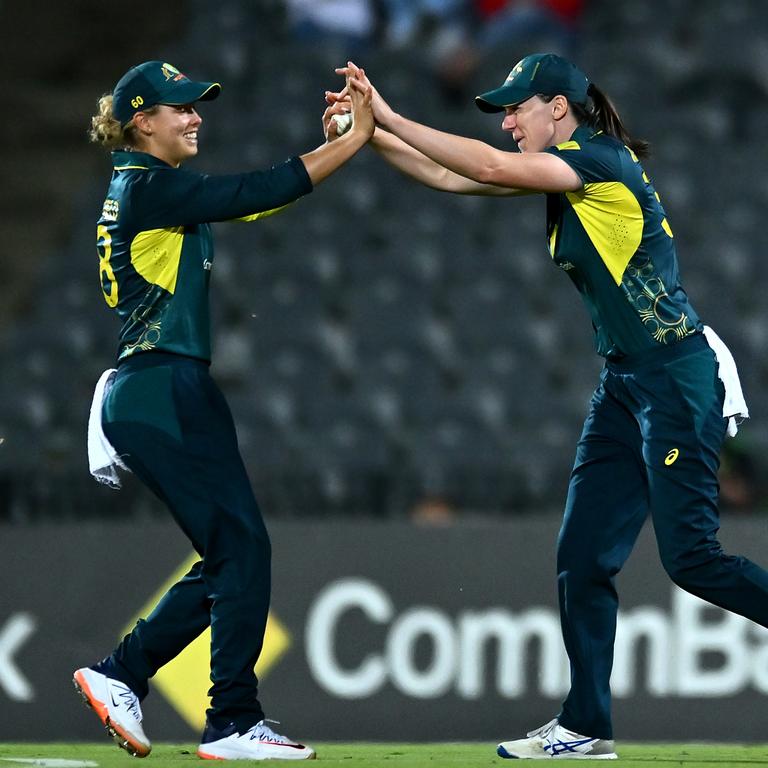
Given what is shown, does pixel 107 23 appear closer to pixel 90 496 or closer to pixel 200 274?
pixel 90 496

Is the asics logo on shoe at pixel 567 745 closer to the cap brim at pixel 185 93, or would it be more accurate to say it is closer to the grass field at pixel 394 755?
the grass field at pixel 394 755

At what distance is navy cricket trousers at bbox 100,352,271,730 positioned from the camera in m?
4.64

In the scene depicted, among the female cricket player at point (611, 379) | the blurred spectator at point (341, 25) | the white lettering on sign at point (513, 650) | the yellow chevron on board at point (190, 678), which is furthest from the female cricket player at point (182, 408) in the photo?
the blurred spectator at point (341, 25)

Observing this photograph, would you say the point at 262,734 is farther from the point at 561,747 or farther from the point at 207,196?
the point at 207,196

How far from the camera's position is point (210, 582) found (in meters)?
4.68

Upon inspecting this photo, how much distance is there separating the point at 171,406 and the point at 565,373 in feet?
16.1

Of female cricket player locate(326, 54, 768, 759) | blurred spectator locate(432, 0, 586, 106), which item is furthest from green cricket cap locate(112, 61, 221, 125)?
blurred spectator locate(432, 0, 586, 106)

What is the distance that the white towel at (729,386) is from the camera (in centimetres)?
473

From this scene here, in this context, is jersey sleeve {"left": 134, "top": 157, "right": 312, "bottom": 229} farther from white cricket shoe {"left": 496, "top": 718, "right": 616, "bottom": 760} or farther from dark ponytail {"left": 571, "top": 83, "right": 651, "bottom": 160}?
white cricket shoe {"left": 496, "top": 718, "right": 616, "bottom": 760}

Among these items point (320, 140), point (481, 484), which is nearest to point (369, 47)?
point (320, 140)

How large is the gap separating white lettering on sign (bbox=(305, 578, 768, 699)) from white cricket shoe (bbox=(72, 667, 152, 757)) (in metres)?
1.89

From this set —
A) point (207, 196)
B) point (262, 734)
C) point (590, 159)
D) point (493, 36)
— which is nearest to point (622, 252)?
point (590, 159)

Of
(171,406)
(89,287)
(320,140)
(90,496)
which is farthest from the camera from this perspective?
(320,140)

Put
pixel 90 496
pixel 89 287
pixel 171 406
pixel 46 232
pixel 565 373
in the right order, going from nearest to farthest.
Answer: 1. pixel 171 406
2. pixel 90 496
3. pixel 565 373
4. pixel 89 287
5. pixel 46 232
